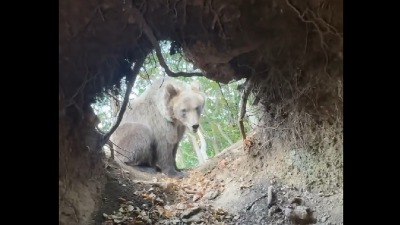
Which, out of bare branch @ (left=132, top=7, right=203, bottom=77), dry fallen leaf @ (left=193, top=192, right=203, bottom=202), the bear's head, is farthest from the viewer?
the bear's head

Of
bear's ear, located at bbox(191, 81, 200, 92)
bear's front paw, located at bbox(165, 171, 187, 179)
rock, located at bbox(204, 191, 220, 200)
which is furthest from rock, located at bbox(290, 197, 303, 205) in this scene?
bear's ear, located at bbox(191, 81, 200, 92)

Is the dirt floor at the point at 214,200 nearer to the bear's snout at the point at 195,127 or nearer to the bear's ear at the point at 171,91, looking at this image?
the bear's snout at the point at 195,127

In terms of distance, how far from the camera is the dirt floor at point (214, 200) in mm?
1318

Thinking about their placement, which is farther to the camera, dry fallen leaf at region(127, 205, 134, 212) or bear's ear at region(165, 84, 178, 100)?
bear's ear at region(165, 84, 178, 100)

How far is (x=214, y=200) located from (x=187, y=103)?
356 millimetres

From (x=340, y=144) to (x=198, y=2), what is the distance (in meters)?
0.60

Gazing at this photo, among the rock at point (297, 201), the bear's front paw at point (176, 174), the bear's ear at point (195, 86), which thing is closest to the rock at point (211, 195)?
the bear's front paw at point (176, 174)

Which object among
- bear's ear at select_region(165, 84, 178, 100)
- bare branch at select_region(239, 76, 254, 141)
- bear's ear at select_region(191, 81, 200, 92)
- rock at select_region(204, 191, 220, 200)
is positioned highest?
bear's ear at select_region(165, 84, 178, 100)

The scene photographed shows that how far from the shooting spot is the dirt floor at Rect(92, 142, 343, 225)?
4.33 ft

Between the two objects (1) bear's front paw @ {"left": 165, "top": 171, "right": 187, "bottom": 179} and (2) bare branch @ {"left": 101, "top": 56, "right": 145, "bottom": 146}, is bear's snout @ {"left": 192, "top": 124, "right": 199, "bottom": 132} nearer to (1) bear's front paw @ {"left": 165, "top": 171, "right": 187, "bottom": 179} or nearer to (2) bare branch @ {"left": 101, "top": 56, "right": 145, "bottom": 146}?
(1) bear's front paw @ {"left": 165, "top": 171, "right": 187, "bottom": 179}

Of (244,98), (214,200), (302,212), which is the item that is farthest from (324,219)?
(244,98)

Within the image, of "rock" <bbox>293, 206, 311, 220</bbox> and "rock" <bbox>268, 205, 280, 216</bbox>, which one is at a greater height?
"rock" <bbox>268, 205, 280, 216</bbox>
